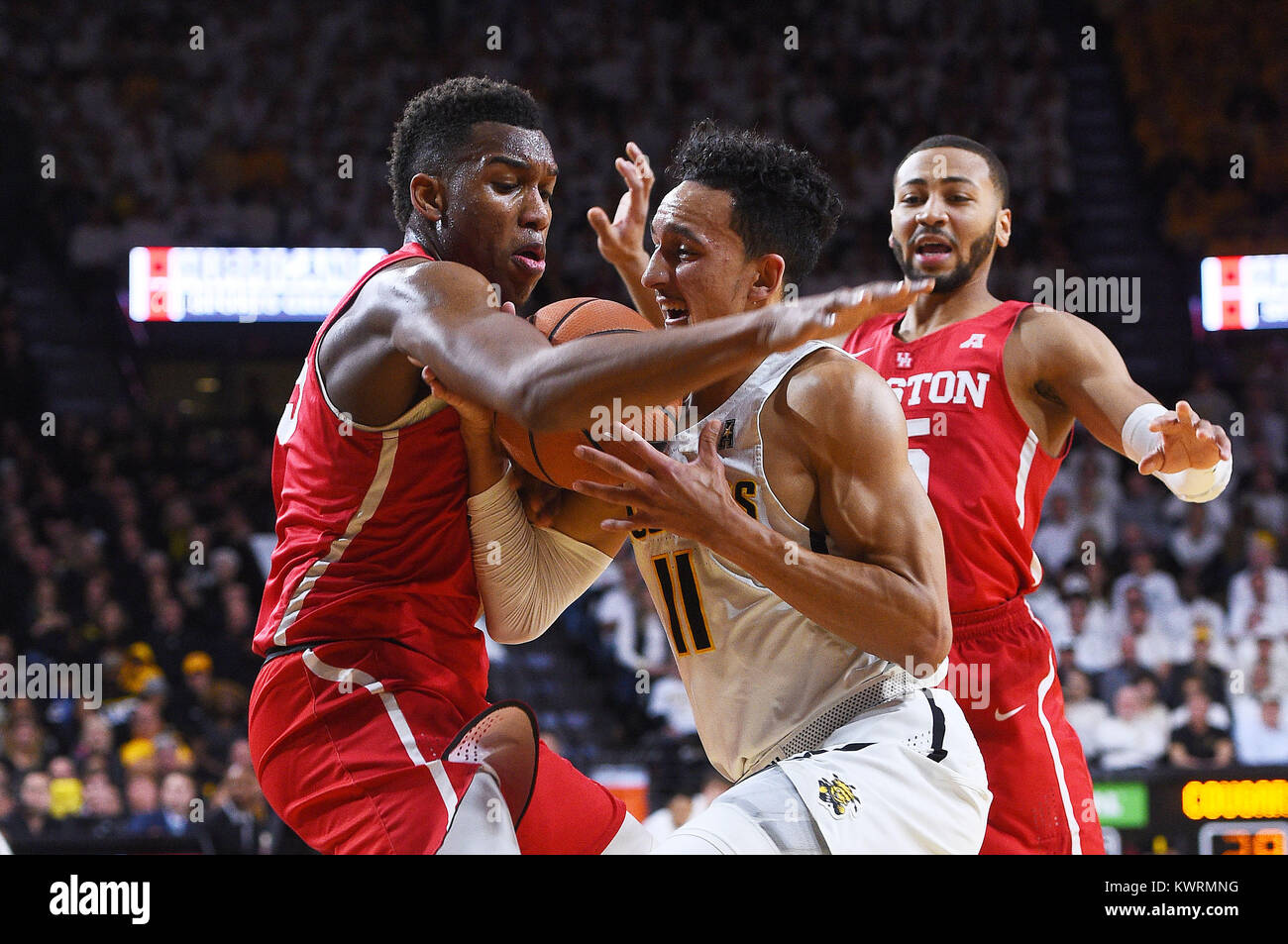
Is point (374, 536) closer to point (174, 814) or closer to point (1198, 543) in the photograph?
point (174, 814)

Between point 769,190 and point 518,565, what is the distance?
1.01 m

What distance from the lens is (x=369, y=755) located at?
8.36 ft

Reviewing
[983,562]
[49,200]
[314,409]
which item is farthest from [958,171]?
[49,200]

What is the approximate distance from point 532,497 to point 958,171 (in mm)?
1677

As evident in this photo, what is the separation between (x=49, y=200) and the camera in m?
10.3

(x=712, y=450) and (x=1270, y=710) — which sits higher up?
(x=712, y=450)

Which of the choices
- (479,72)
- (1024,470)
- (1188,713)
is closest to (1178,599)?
(1188,713)

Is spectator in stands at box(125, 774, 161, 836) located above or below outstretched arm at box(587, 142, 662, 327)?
below

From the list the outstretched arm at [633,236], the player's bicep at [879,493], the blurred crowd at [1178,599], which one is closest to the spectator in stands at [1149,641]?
the blurred crowd at [1178,599]

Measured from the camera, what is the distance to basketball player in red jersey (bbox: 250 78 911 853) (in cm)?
245
